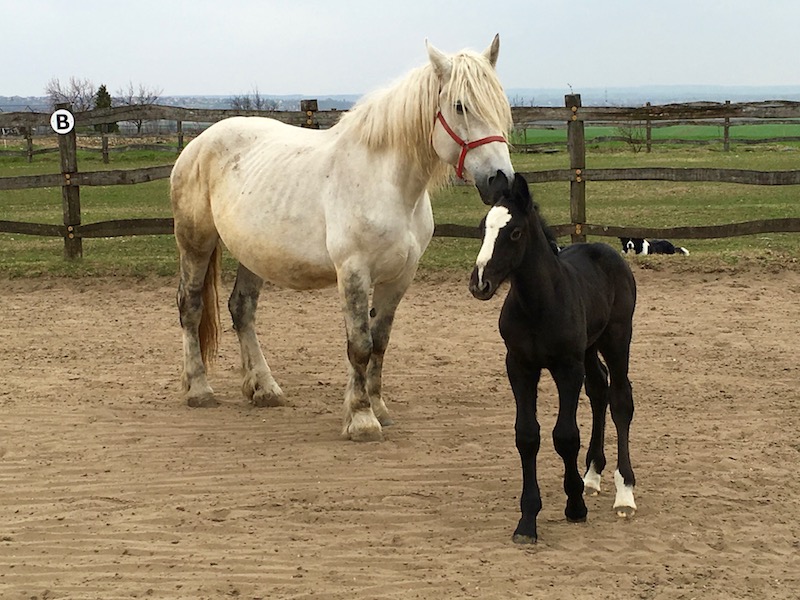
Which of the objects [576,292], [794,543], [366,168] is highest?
[366,168]

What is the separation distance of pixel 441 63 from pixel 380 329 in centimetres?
171

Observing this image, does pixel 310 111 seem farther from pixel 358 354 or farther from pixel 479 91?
pixel 479 91

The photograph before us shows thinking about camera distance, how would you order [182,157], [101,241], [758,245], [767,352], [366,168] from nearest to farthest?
[366,168]
[182,157]
[767,352]
[758,245]
[101,241]

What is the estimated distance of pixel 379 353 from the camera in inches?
244

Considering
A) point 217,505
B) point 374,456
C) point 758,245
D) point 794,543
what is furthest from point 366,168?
point 758,245

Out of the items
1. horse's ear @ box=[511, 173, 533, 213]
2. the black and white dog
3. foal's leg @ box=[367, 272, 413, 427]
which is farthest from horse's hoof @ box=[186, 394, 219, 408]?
the black and white dog

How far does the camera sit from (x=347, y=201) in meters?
5.84

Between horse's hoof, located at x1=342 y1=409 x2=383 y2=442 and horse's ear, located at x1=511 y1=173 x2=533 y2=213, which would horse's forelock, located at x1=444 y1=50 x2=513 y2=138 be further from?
horse's hoof, located at x1=342 y1=409 x2=383 y2=442

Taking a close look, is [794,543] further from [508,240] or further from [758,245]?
[758,245]

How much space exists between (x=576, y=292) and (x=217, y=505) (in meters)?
2.06

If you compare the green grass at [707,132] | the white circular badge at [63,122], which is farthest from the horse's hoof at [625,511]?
the green grass at [707,132]

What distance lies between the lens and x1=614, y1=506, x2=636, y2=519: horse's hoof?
4652 millimetres

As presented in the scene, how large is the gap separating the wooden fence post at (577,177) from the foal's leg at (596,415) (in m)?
6.82

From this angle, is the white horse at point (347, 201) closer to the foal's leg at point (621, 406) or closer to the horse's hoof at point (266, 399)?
the horse's hoof at point (266, 399)
